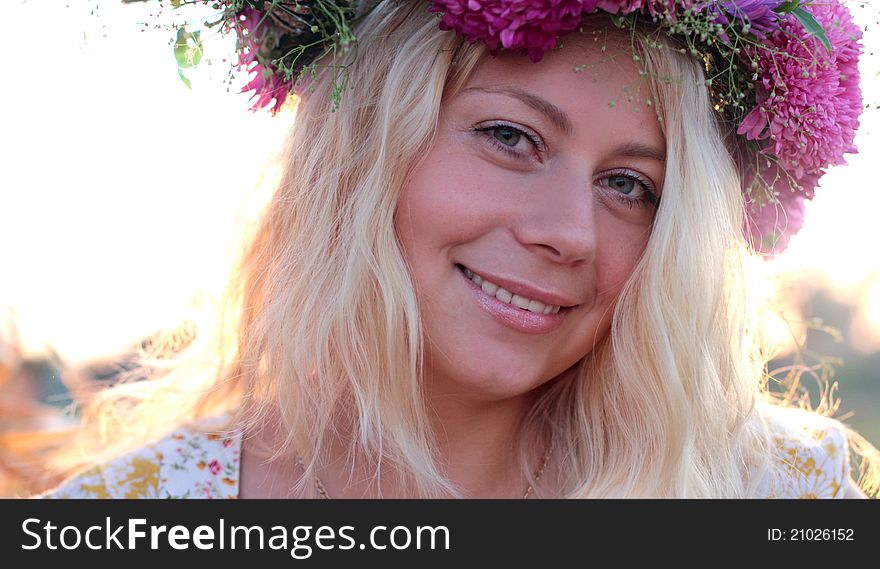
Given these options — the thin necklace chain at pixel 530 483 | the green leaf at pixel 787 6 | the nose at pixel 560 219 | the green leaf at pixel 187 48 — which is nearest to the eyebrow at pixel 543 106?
the nose at pixel 560 219

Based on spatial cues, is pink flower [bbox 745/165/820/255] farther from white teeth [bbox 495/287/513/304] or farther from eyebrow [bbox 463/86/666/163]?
white teeth [bbox 495/287/513/304]

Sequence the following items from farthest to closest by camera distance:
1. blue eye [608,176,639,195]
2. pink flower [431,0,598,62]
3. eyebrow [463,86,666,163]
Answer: blue eye [608,176,639,195] → eyebrow [463,86,666,163] → pink flower [431,0,598,62]

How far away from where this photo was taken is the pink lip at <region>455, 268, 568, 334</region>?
204 centimetres

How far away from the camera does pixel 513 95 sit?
1.99 meters

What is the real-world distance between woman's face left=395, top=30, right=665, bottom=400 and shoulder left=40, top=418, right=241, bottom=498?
25.0 inches

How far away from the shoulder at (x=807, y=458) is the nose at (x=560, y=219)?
94 cm

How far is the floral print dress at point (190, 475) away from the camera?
86.7 inches

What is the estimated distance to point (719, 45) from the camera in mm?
2027

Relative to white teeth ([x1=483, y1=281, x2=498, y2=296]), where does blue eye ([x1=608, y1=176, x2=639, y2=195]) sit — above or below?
above

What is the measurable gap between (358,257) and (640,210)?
0.70 m

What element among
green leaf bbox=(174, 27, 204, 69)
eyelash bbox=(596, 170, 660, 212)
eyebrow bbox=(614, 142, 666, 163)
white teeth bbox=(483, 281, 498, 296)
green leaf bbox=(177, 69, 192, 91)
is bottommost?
white teeth bbox=(483, 281, 498, 296)

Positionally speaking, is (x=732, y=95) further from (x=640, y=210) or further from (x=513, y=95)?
(x=513, y=95)

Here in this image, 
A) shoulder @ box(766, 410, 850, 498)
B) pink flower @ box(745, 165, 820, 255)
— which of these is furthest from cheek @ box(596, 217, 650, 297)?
shoulder @ box(766, 410, 850, 498)

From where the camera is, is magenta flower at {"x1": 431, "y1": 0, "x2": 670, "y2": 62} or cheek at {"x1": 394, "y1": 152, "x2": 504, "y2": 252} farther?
cheek at {"x1": 394, "y1": 152, "x2": 504, "y2": 252}
